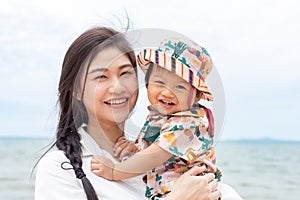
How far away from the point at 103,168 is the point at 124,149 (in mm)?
122

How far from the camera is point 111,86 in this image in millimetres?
1697

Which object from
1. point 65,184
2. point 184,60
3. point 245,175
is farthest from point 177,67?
point 245,175

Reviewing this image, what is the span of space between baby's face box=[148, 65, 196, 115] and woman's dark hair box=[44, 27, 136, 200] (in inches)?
6.2

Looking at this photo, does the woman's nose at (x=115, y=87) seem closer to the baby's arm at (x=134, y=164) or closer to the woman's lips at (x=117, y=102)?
the woman's lips at (x=117, y=102)

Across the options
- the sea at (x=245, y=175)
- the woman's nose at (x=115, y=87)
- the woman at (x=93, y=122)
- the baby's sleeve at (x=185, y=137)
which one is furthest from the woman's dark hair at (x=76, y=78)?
the sea at (x=245, y=175)

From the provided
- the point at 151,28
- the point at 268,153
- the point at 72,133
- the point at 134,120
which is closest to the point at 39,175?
the point at 72,133

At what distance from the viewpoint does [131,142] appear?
1795 millimetres

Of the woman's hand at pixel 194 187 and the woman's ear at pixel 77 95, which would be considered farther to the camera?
the woman's ear at pixel 77 95

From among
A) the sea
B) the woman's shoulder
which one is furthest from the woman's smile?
the sea

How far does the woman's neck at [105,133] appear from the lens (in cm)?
184

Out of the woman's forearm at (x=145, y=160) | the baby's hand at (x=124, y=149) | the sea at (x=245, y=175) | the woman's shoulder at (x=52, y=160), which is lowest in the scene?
the sea at (x=245, y=175)

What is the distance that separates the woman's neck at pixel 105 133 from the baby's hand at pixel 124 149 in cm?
4

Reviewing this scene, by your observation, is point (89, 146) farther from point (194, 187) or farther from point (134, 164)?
point (194, 187)

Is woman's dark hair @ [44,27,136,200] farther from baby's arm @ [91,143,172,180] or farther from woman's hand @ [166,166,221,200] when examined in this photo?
woman's hand @ [166,166,221,200]
